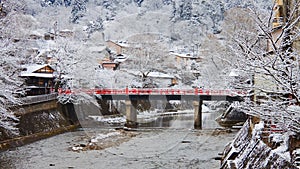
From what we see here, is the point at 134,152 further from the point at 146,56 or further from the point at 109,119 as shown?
the point at 146,56

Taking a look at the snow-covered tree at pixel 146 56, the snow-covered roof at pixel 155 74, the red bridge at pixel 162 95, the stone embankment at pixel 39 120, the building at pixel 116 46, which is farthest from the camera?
the building at pixel 116 46

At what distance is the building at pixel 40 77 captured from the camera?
28.2 meters

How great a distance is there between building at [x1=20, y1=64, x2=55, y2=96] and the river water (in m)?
7.02

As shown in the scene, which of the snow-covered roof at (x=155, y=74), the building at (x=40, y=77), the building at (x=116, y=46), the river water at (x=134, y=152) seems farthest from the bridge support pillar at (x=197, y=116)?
the building at (x=116, y=46)

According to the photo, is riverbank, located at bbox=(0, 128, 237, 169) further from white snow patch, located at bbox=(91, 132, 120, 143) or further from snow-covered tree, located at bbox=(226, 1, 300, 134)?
snow-covered tree, located at bbox=(226, 1, 300, 134)

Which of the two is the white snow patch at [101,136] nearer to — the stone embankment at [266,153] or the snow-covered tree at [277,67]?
the stone embankment at [266,153]

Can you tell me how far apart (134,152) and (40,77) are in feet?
50.2

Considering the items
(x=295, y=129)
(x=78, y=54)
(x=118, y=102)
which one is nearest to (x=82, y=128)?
(x=78, y=54)

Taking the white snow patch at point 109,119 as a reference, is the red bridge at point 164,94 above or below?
above

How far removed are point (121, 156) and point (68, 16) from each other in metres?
61.8

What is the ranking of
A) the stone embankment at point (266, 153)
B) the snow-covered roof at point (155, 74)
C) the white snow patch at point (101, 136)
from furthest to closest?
the snow-covered roof at point (155, 74) < the white snow patch at point (101, 136) < the stone embankment at point (266, 153)

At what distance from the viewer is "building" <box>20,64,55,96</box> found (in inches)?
1112

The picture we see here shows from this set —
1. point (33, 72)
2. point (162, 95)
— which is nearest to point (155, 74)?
point (162, 95)

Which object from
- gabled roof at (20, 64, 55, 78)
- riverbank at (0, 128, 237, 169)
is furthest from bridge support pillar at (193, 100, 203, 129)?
gabled roof at (20, 64, 55, 78)
